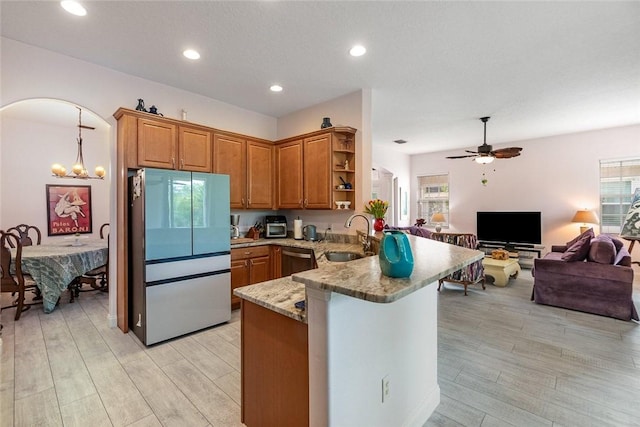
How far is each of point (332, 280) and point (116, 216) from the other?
3210 millimetres

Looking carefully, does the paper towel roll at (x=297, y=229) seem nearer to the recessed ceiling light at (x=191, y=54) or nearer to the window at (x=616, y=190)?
the recessed ceiling light at (x=191, y=54)

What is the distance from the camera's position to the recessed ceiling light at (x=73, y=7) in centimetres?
212

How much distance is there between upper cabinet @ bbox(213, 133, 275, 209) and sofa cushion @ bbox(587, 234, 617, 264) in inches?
173

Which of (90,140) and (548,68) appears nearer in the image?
(548,68)

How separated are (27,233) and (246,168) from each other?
410 cm

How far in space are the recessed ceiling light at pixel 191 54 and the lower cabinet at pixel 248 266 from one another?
2167 mm

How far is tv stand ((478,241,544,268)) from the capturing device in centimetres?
621

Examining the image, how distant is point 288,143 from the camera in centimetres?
429

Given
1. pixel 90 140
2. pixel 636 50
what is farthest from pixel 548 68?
pixel 90 140

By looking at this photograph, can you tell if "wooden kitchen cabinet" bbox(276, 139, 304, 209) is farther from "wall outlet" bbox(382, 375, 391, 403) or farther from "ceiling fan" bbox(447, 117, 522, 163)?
"ceiling fan" bbox(447, 117, 522, 163)

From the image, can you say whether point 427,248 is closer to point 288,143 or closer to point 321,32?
point 321,32

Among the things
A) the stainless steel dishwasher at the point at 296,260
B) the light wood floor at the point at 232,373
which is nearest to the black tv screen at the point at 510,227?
the light wood floor at the point at 232,373

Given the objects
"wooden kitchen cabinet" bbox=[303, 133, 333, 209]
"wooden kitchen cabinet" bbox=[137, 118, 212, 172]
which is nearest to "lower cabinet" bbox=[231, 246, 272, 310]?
"wooden kitchen cabinet" bbox=[303, 133, 333, 209]

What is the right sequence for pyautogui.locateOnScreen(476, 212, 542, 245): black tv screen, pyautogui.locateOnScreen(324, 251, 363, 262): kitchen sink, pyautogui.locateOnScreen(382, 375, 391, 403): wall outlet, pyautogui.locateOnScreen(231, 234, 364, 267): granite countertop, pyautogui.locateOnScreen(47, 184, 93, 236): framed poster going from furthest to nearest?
1. pyautogui.locateOnScreen(476, 212, 542, 245): black tv screen
2. pyautogui.locateOnScreen(47, 184, 93, 236): framed poster
3. pyautogui.locateOnScreen(231, 234, 364, 267): granite countertop
4. pyautogui.locateOnScreen(324, 251, 363, 262): kitchen sink
5. pyautogui.locateOnScreen(382, 375, 391, 403): wall outlet
